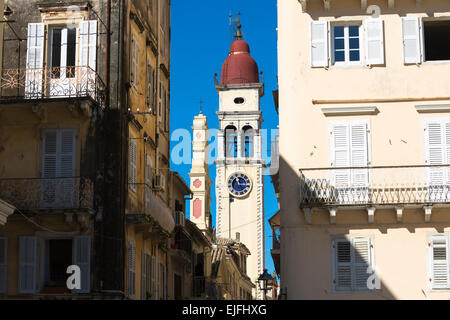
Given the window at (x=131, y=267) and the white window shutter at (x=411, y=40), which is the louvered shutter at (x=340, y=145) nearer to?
the white window shutter at (x=411, y=40)

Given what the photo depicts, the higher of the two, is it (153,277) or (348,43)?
(348,43)

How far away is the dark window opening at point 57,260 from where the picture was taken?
113 feet

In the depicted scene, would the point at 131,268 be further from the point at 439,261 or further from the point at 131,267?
the point at 439,261

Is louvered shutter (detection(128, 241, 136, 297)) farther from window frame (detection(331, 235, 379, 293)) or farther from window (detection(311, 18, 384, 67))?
window (detection(311, 18, 384, 67))

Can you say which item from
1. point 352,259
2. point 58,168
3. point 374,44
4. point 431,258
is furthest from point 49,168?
point 431,258

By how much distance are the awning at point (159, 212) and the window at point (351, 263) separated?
769 cm

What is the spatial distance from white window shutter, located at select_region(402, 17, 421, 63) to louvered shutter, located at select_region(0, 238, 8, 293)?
1449cm

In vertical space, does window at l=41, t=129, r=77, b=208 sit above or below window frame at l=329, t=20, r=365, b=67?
below

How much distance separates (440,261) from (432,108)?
15.9 ft

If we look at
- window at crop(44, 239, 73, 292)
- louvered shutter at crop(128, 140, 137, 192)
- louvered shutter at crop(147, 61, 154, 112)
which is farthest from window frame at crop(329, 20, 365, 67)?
window at crop(44, 239, 73, 292)

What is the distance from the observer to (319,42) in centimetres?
3362

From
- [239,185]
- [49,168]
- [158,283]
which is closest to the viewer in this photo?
[49,168]

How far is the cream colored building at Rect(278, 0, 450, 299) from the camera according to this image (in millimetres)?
31938

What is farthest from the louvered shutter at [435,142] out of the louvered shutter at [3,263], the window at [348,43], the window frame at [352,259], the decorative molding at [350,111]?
the louvered shutter at [3,263]
